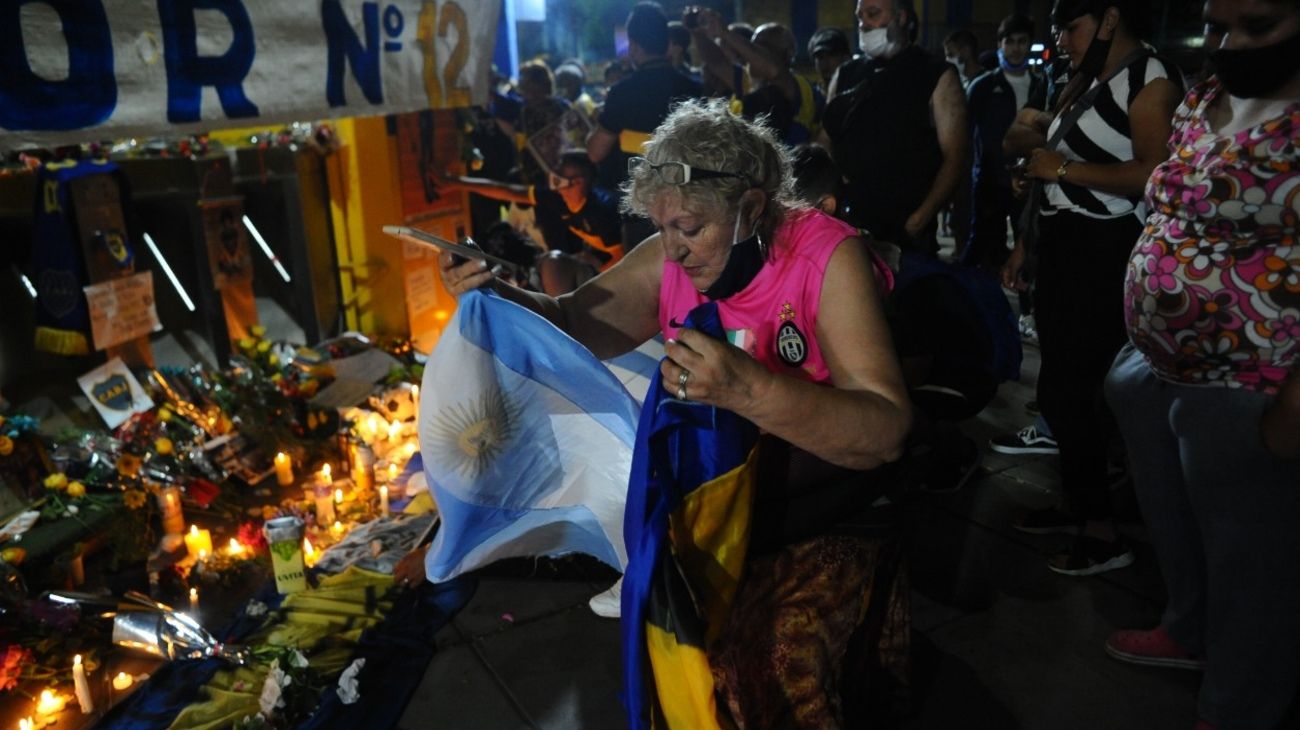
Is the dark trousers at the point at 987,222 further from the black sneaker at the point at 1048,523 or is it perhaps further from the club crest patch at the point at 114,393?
the club crest patch at the point at 114,393

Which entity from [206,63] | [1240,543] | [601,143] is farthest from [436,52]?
[1240,543]

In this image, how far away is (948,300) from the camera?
2.48 m

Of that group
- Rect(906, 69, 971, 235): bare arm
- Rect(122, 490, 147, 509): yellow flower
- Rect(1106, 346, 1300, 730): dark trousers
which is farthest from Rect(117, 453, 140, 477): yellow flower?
Rect(1106, 346, 1300, 730): dark trousers

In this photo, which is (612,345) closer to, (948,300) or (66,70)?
(948,300)

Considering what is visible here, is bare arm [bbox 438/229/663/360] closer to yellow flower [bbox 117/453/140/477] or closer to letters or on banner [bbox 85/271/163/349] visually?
yellow flower [bbox 117/453/140/477]

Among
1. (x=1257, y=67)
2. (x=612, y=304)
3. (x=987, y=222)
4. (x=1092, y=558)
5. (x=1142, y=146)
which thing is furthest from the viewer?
(x=987, y=222)

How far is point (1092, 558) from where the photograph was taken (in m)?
3.36

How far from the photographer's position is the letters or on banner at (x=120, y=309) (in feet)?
14.2

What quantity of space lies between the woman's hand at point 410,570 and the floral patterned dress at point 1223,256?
8.74 feet

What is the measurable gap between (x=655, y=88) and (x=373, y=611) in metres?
3.04

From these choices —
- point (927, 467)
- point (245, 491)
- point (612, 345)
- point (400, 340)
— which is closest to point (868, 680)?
point (612, 345)

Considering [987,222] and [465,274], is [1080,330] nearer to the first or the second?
[465,274]

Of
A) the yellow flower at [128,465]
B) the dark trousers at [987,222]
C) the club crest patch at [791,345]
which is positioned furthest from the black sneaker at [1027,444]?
the yellow flower at [128,465]

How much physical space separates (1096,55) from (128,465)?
4.22 metres
